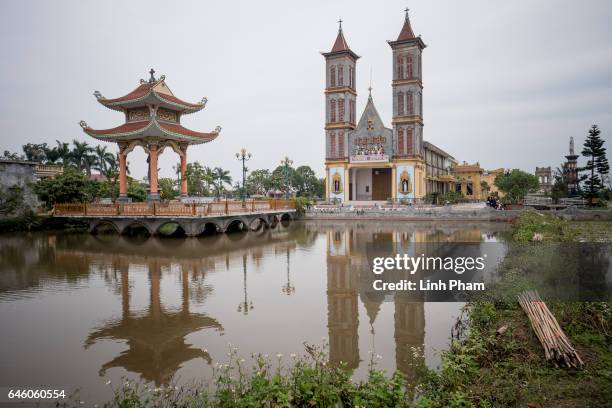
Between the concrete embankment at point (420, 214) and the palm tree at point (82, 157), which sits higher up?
the palm tree at point (82, 157)

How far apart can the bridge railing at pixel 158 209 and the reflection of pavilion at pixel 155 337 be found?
11728 mm

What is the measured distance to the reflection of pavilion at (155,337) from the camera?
6102 mm

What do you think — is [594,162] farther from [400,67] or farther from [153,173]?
[153,173]

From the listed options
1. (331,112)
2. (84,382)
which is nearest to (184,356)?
(84,382)

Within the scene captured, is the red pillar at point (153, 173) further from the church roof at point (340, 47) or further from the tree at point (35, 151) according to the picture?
the tree at point (35, 151)

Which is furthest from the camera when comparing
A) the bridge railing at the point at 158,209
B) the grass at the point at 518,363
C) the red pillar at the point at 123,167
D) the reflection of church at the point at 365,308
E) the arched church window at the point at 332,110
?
the arched church window at the point at 332,110

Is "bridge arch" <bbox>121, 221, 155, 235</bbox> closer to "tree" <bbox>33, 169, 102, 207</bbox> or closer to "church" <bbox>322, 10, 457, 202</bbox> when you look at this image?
"tree" <bbox>33, 169, 102, 207</bbox>

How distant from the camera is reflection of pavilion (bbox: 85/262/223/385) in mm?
6102

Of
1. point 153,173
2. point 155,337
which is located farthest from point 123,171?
point 155,337

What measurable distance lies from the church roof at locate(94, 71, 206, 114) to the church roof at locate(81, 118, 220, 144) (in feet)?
→ 3.39

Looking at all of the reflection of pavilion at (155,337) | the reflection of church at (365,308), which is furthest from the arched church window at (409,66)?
the reflection of pavilion at (155,337)

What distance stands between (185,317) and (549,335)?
6.24 meters

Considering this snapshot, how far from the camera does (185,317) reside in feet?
27.7

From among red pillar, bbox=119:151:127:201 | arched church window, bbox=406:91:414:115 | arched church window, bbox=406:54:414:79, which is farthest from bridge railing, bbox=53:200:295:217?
arched church window, bbox=406:54:414:79
